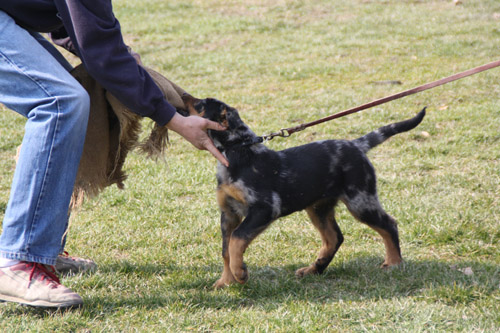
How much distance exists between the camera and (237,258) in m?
3.37

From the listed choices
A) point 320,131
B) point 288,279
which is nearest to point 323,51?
point 320,131

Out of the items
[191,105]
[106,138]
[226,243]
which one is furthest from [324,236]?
[106,138]

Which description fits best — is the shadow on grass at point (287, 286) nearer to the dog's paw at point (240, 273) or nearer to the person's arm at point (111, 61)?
the dog's paw at point (240, 273)

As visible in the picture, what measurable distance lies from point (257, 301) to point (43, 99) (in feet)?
5.37

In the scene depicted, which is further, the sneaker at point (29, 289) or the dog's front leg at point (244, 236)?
the dog's front leg at point (244, 236)

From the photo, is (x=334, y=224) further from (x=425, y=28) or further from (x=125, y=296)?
(x=425, y=28)

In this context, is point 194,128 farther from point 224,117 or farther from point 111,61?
point 111,61

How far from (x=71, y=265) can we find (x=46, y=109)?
4.05 feet

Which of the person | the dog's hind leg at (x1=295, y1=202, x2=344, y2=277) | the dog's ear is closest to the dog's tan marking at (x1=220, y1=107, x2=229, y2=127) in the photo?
the dog's ear

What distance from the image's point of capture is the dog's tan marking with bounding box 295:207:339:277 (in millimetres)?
3771

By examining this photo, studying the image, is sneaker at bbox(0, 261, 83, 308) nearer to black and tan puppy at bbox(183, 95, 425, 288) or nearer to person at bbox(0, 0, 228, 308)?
person at bbox(0, 0, 228, 308)

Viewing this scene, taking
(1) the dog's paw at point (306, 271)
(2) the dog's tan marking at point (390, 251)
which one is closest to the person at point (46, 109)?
(1) the dog's paw at point (306, 271)

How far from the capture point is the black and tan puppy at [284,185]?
3484 mm

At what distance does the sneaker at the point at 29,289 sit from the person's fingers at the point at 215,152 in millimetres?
1087
